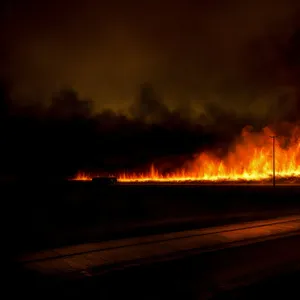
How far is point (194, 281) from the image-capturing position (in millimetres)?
8078

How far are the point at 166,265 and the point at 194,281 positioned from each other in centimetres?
167

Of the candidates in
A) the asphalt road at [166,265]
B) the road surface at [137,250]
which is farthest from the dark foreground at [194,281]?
the road surface at [137,250]

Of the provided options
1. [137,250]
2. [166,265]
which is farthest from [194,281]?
[137,250]

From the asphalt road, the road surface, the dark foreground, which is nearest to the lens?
the dark foreground

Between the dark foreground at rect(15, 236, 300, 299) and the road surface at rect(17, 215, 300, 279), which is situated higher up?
the road surface at rect(17, 215, 300, 279)

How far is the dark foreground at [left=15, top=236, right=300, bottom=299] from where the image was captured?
23.8ft

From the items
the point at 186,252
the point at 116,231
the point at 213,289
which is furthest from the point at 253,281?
the point at 116,231

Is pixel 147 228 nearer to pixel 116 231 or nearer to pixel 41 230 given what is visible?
pixel 116 231

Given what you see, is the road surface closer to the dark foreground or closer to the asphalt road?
the asphalt road

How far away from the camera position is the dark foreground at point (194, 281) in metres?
7.25

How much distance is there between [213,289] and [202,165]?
406ft

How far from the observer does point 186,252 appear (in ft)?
Answer: 36.8

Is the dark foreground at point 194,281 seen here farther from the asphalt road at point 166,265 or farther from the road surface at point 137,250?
the road surface at point 137,250

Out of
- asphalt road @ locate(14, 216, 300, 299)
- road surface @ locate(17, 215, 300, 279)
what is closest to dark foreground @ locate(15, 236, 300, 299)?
asphalt road @ locate(14, 216, 300, 299)
